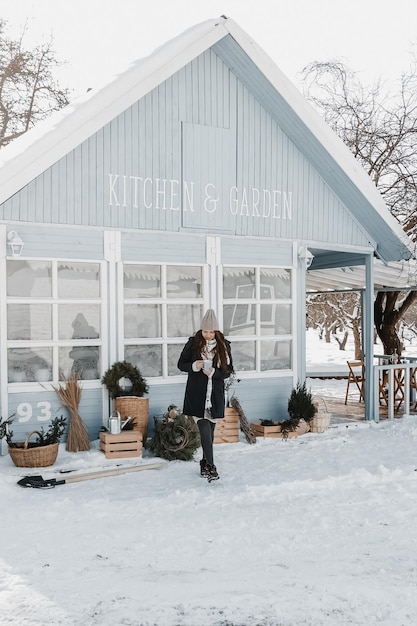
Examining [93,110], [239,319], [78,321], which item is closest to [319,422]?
[239,319]

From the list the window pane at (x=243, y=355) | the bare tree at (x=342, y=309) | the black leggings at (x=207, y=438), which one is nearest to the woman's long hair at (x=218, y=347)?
the black leggings at (x=207, y=438)

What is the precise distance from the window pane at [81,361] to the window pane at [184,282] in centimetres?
134

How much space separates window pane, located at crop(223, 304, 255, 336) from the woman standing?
6.89 feet

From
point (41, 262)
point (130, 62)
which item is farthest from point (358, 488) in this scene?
point (130, 62)

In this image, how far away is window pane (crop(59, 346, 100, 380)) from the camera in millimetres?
8414

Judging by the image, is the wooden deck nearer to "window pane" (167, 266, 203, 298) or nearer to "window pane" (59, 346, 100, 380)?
"window pane" (167, 266, 203, 298)

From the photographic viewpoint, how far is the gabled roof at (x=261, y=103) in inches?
304

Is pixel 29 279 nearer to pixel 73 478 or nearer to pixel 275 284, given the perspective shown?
pixel 73 478

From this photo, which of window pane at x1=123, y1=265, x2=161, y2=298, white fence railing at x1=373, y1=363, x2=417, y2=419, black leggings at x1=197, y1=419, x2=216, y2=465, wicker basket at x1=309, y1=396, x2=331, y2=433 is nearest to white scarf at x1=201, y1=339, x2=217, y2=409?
black leggings at x1=197, y1=419, x2=216, y2=465

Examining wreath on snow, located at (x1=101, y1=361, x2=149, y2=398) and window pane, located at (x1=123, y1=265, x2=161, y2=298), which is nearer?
wreath on snow, located at (x1=101, y1=361, x2=149, y2=398)

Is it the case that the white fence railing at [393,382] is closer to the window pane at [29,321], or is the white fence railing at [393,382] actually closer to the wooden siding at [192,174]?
the wooden siding at [192,174]

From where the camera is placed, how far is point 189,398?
23.8ft

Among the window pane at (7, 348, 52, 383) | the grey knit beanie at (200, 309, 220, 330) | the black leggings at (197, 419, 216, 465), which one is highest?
the grey knit beanie at (200, 309, 220, 330)

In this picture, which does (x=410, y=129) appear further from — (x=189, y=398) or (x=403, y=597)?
(x=403, y=597)
